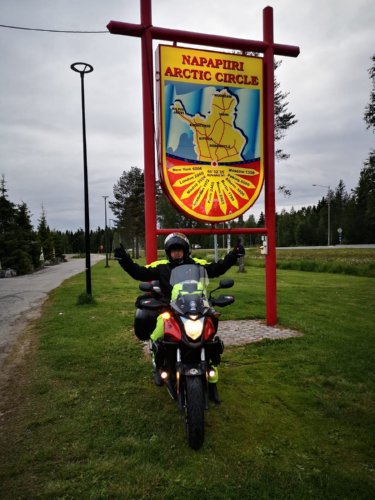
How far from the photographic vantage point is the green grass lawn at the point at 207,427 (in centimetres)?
271

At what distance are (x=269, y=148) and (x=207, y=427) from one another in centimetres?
559

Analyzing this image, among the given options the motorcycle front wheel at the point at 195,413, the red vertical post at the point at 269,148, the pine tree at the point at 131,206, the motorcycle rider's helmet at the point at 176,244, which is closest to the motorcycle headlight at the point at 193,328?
the motorcycle front wheel at the point at 195,413

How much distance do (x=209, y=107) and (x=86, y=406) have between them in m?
5.42

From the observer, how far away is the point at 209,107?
6.66 m

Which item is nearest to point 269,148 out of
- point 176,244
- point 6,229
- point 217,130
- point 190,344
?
point 217,130

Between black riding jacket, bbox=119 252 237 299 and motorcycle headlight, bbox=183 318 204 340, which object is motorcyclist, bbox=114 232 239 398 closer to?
black riding jacket, bbox=119 252 237 299

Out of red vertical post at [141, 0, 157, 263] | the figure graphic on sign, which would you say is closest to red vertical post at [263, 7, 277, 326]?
the figure graphic on sign

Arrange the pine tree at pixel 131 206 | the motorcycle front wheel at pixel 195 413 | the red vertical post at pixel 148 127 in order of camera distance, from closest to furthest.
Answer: the motorcycle front wheel at pixel 195 413 < the red vertical post at pixel 148 127 < the pine tree at pixel 131 206

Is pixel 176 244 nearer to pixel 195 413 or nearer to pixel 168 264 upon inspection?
pixel 168 264

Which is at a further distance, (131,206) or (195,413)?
(131,206)

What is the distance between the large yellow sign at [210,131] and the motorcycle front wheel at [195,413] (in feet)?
12.6

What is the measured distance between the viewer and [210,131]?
6676 mm

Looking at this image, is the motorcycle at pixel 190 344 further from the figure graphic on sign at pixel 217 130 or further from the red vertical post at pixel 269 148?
the red vertical post at pixel 269 148

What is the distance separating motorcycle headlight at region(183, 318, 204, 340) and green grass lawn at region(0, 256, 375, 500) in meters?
1.02
